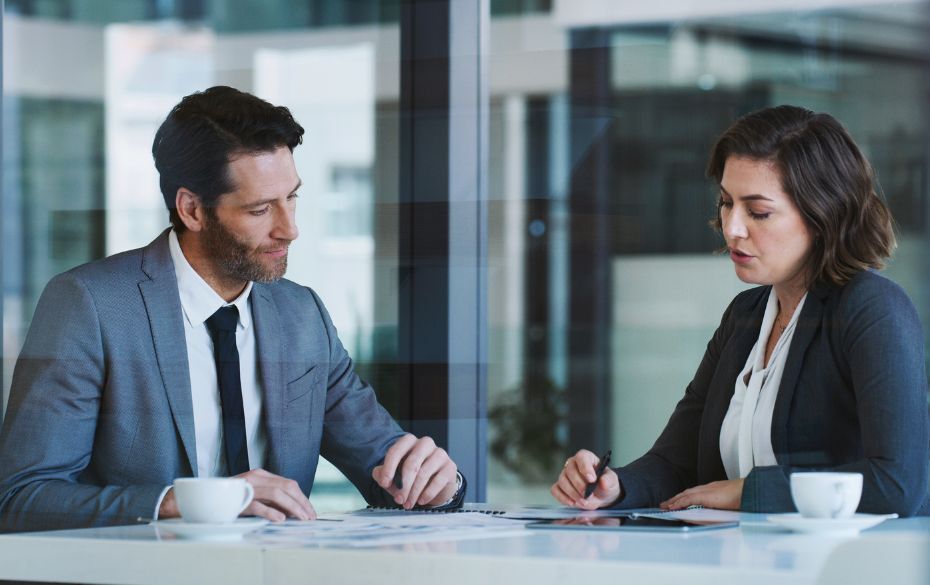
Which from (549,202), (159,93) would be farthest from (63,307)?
(549,202)

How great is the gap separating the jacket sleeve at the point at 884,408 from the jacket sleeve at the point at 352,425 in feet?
1.87

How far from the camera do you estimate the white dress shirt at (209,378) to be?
1.74 m

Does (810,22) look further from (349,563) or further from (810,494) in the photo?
(349,563)

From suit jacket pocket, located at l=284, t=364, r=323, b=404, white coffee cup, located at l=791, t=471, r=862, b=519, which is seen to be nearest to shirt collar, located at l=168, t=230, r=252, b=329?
suit jacket pocket, located at l=284, t=364, r=323, b=404

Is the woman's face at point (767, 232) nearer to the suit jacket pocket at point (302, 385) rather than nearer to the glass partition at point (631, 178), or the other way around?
the glass partition at point (631, 178)

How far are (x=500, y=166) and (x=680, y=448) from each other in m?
0.52

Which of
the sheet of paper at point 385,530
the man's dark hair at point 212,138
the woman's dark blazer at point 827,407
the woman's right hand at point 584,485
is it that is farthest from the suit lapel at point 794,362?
the man's dark hair at point 212,138

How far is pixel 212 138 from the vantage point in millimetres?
1820

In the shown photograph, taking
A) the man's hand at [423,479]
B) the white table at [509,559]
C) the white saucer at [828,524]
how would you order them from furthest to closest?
the man's hand at [423,479] → the white saucer at [828,524] → the white table at [509,559]

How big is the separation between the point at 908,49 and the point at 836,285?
0.31 m

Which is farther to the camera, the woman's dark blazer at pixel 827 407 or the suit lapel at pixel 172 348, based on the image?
the suit lapel at pixel 172 348

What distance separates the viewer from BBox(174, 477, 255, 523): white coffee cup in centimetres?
125

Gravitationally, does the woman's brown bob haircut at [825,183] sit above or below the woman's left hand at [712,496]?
above

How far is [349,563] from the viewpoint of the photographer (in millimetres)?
1107
